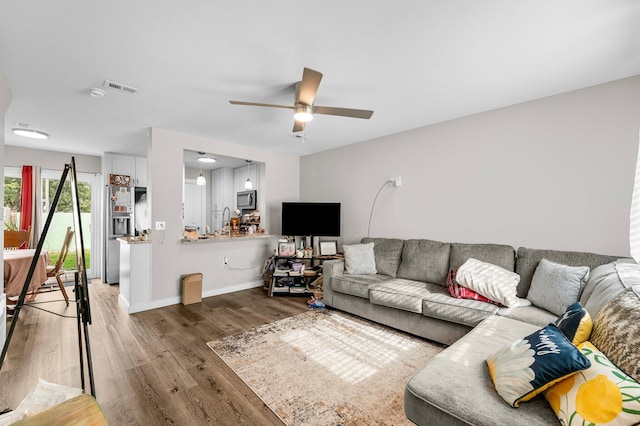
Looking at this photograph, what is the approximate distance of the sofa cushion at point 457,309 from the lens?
7.96 ft

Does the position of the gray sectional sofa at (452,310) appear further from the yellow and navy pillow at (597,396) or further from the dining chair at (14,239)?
the dining chair at (14,239)

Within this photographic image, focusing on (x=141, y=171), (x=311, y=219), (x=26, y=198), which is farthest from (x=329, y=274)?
(x=26, y=198)

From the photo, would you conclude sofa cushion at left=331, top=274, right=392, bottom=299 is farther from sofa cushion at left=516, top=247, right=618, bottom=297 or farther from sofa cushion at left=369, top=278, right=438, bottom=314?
sofa cushion at left=516, top=247, right=618, bottom=297

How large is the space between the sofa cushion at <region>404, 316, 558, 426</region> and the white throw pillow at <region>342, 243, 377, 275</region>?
6.63 feet

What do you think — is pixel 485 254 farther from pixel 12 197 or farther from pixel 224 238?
pixel 12 197

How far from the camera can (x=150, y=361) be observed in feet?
8.02

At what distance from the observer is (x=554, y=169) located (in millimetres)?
2762

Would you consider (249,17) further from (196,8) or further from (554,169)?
(554,169)

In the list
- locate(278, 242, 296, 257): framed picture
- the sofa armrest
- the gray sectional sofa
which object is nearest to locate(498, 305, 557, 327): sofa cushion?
the gray sectional sofa

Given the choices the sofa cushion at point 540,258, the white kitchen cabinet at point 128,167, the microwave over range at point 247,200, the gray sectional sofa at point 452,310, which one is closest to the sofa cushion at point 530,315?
the gray sectional sofa at point 452,310

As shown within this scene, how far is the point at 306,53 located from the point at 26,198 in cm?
576

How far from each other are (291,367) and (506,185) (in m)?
2.91

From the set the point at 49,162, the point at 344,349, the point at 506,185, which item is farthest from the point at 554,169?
the point at 49,162

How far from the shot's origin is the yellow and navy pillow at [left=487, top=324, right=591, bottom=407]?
1127 mm
